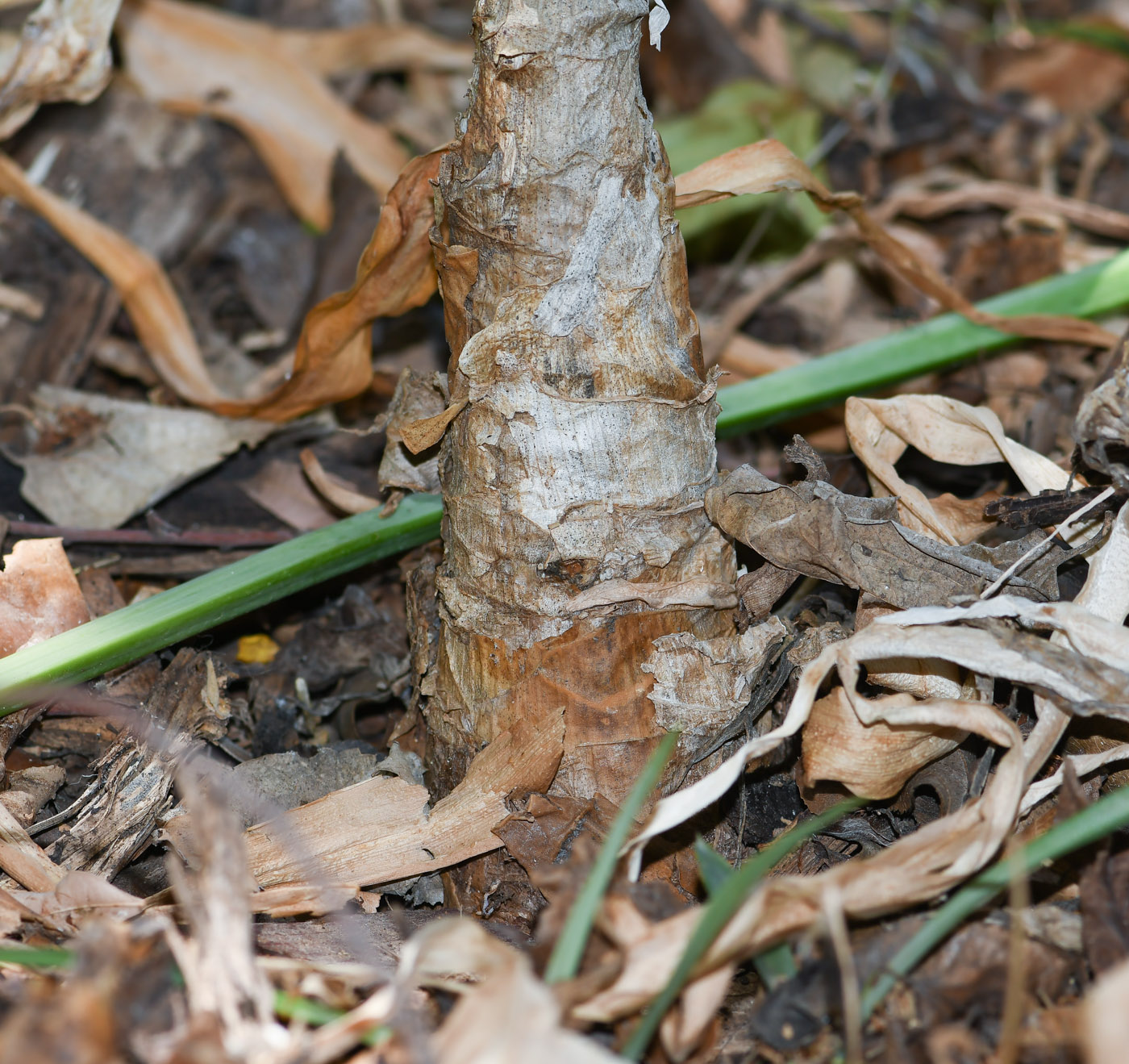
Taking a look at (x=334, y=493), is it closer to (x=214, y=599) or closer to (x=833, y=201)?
(x=214, y=599)

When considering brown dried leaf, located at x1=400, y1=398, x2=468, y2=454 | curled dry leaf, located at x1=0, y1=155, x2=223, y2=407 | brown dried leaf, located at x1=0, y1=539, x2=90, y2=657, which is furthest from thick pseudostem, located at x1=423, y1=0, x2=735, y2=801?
curled dry leaf, located at x1=0, y1=155, x2=223, y2=407

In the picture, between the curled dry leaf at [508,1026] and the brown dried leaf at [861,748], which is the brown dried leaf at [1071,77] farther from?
the curled dry leaf at [508,1026]

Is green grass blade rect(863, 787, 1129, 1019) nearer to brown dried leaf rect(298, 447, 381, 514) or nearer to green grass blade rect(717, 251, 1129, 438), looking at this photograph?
green grass blade rect(717, 251, 1129, 438)

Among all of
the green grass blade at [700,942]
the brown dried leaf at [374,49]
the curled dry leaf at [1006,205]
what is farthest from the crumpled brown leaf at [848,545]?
the brown dried leaf at [374,49]

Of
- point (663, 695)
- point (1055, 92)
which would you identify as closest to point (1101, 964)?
point (663, 695)

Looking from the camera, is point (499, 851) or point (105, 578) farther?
point (105, 578)

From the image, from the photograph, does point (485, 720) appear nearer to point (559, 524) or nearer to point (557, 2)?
point (559, 524)

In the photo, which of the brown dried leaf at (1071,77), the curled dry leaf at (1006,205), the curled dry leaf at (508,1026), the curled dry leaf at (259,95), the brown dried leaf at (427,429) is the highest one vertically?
the curled dry leaf at (259,95)
